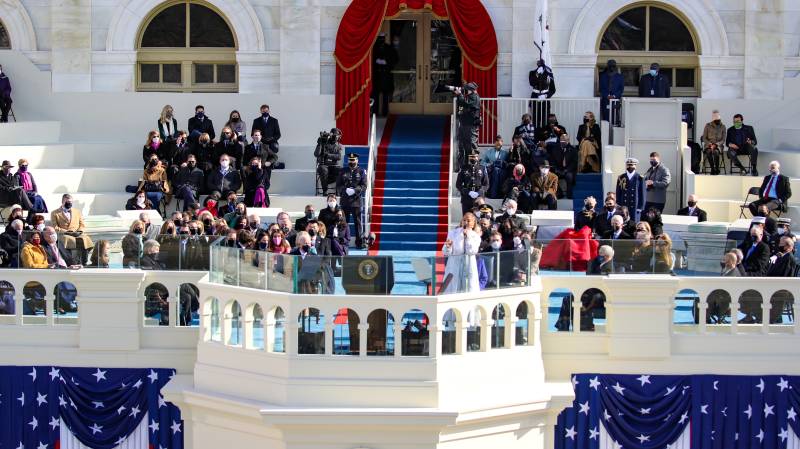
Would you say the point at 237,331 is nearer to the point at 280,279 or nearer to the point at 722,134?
the point at 280,279

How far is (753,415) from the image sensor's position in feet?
98.0

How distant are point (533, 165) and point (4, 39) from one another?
35.9 ft

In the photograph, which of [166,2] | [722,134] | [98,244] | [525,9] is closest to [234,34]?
[166,2]

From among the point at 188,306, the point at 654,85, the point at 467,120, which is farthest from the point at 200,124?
the point at 188,306

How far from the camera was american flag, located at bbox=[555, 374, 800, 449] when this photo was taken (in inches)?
1174

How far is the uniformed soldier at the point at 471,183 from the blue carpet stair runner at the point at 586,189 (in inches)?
79.1

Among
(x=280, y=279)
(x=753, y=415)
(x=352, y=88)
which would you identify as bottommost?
(x=753, y=415)

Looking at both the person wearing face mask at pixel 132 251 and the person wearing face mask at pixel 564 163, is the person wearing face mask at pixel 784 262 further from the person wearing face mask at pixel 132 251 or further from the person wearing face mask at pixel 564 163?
the person wearing face mask at pixel 132 251

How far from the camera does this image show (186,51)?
41500 millimetres

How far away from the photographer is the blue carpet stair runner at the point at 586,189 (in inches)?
1499

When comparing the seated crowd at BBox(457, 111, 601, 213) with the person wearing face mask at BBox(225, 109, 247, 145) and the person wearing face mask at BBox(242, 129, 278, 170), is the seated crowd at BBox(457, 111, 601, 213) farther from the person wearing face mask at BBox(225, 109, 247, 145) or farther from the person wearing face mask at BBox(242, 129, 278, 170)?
the person wearing face mask at BBox(225, 109, 247, 145)

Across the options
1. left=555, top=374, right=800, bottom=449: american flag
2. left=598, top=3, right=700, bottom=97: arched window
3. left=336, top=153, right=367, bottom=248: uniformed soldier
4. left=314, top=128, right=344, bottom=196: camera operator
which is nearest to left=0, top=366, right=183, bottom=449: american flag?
left=555, top=374, right=800, bottom=449: american flag

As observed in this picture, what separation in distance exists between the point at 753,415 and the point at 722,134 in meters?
10.4

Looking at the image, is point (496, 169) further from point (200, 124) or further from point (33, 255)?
point (33, 255)
